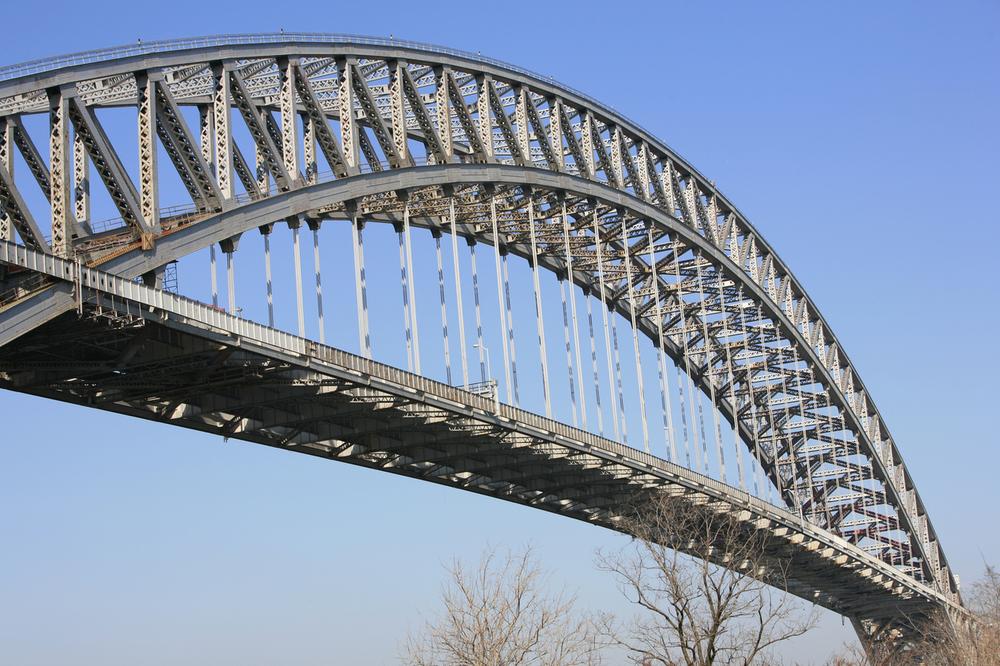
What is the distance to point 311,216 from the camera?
171 ft

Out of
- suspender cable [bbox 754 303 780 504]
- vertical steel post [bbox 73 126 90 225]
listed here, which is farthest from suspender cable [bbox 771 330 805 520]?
vertical steel post [bbox 73 126 90 225]

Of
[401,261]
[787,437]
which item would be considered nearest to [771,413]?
[787,437]

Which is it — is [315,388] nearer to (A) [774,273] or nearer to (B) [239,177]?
(B) [239,177]

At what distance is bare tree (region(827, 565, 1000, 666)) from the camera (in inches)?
3125

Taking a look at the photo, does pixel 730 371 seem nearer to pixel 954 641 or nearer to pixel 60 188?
pixel 954 641

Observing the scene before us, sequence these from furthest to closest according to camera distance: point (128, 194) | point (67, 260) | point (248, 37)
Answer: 1. point (248, 37)
2. point (128, 194)
3. point (67, 260)

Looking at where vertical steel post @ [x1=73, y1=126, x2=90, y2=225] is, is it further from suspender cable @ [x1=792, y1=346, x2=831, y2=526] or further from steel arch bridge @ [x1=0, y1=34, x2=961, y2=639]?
suspender cable @ [x1=792, y1=346, x2=831, y2=526]

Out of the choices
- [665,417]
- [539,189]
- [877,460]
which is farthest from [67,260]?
[877,460]

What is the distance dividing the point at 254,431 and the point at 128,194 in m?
12.0

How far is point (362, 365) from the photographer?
47094 mm

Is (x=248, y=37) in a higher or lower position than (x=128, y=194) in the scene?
higher

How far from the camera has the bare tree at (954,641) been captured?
79375 millimetres

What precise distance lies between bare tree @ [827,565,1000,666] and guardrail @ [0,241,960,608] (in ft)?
34.6

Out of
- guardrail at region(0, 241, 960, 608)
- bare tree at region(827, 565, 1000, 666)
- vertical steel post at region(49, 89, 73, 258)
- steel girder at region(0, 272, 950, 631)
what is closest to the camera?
guardrail at region(0, 241, 960, 608)
